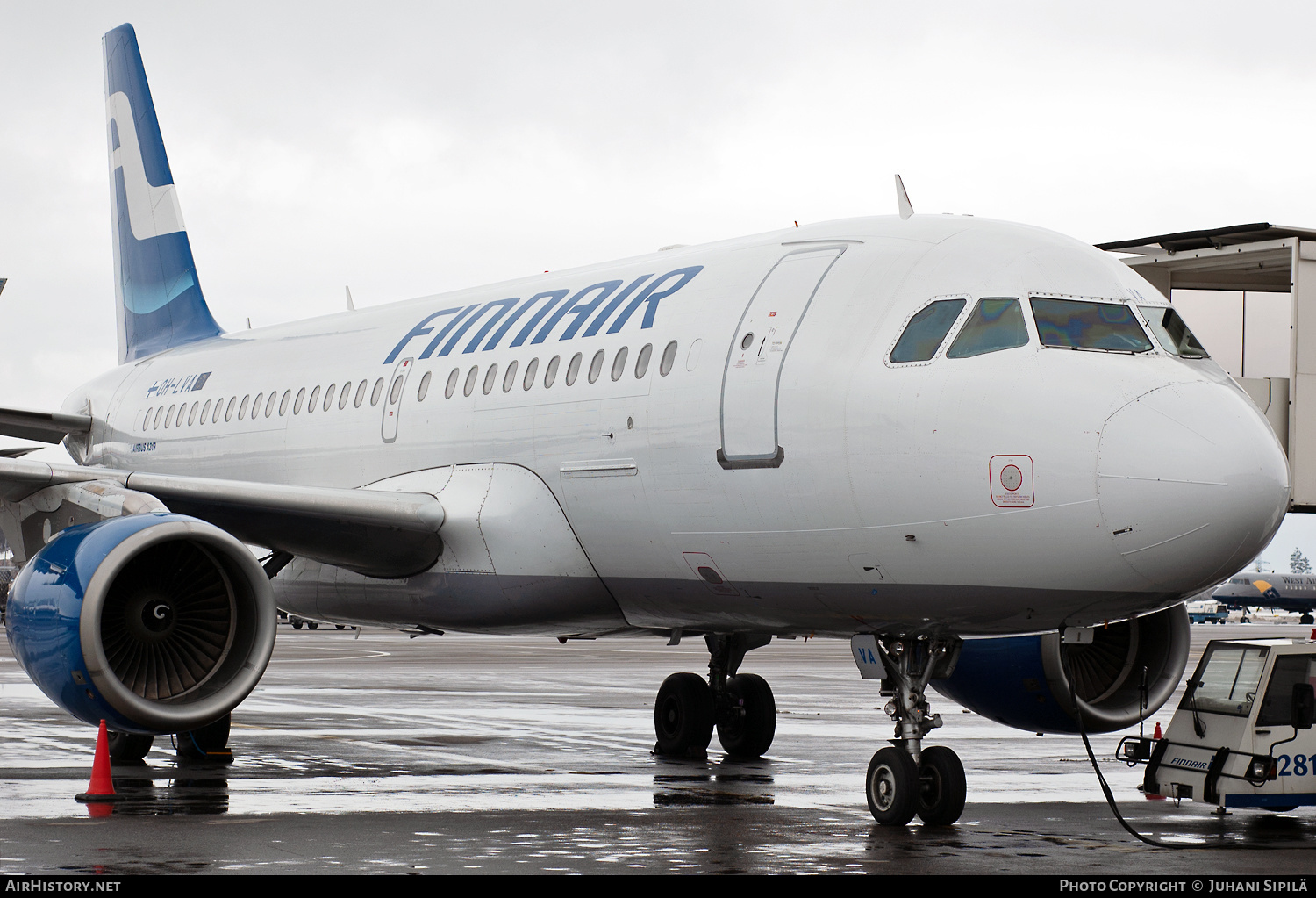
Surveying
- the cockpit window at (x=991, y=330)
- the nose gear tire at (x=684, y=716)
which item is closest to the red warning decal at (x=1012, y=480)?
the cockpit window at (x=991, y=330)

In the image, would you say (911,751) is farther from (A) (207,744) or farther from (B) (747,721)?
(A) (207,744)

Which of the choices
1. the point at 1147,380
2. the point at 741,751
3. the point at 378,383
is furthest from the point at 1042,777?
the point at 378,383

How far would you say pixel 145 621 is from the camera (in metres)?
10.7

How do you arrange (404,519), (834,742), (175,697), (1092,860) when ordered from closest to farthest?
1. (1092,860)
2. (175,697)
3. (404,519)
4. (834,742)

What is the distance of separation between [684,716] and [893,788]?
5121mm

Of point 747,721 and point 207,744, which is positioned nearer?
point 207,744

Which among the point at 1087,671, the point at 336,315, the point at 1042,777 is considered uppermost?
the point at 336,315

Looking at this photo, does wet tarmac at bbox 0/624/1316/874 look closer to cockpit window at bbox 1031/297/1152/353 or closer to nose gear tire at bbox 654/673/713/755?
nose gear tire at bbox 654/673/713/755

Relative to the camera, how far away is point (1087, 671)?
12.3 metres

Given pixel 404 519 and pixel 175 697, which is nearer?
pixel 175 697

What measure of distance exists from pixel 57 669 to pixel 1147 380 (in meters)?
6.92

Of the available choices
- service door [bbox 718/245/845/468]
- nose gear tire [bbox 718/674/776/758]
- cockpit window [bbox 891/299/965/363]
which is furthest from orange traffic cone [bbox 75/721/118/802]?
cockpit window [bbox 891/299/965/363]

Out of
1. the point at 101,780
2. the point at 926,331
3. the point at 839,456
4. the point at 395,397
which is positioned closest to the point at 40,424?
the point at 395,397

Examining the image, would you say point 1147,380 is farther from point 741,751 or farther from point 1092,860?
point 741,751
